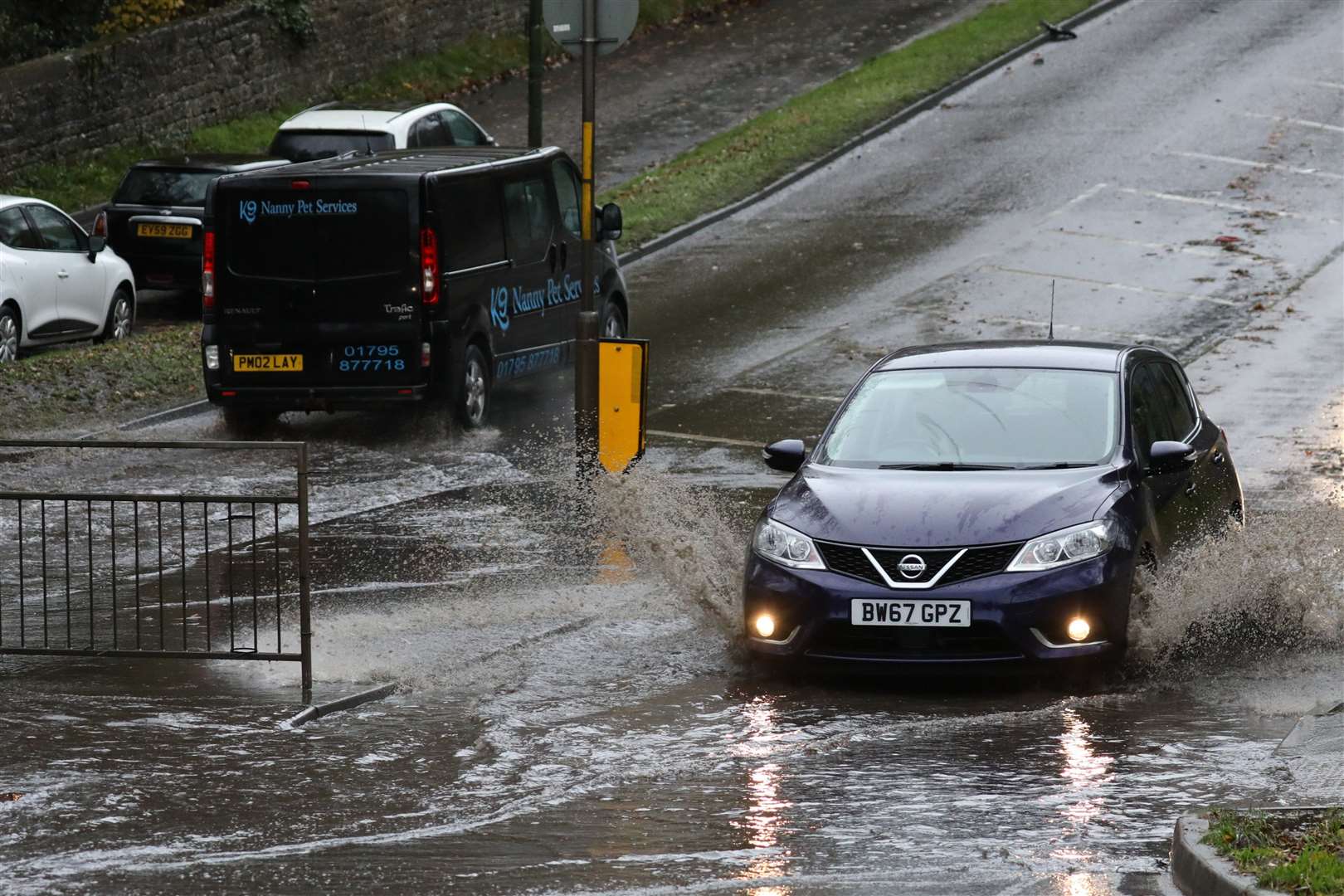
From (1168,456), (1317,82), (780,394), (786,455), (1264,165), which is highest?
(1317,82)

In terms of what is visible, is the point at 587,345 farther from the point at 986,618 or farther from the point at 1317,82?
the point at 1317,82

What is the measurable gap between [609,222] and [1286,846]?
12.3m

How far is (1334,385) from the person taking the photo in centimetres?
1812

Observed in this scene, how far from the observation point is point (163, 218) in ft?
73.6

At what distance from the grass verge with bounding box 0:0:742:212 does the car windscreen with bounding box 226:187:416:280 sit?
10.7 m

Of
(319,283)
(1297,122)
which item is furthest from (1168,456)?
(1297,122)

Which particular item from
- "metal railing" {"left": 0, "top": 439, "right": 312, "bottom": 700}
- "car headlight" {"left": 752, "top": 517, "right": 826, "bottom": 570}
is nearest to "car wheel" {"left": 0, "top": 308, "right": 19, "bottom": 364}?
"metal railing" {"left": 0, "top": 439, "right": 312, "bottom": 700}

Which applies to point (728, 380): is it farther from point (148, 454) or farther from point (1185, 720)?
point (1185, 720)

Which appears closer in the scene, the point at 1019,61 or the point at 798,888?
the point at 798,888

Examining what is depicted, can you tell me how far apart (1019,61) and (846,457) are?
24.8 metres

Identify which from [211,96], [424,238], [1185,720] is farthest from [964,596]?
[211,96]

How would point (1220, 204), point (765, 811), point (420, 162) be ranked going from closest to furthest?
point (765, 811) < point (420, 162) < point (1220, 204)

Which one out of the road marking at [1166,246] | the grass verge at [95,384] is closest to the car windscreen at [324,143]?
the grass verge at [95,384]

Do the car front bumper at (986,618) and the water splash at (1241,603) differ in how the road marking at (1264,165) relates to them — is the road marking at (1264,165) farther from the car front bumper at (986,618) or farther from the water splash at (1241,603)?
the car front bumper at (986,618)
